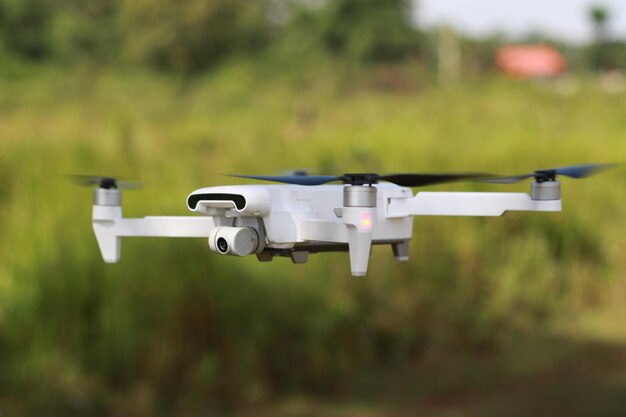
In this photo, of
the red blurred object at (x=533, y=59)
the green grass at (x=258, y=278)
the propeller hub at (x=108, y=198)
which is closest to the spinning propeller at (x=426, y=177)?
the propeller hub at (x=108, y=198)

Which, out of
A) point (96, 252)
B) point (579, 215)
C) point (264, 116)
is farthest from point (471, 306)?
point (264, 116)

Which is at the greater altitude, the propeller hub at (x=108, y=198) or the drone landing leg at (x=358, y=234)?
the propeller hub at (x=108, y=198)

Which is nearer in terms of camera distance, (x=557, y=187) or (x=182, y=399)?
(x=557, y=187)

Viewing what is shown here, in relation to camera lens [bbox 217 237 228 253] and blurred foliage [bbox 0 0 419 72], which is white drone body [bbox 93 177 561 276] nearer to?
camera lens [bbox 217 237 228 253]

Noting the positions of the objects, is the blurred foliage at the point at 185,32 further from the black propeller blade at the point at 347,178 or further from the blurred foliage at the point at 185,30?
the black propeller blade at the point at 347,178

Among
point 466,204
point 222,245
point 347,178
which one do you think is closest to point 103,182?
point 222,245

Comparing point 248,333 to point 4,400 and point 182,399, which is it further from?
point 4,400

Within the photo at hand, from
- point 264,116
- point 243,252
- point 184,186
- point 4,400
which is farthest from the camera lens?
point 264,116

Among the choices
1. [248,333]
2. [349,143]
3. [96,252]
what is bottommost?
[248,333]
